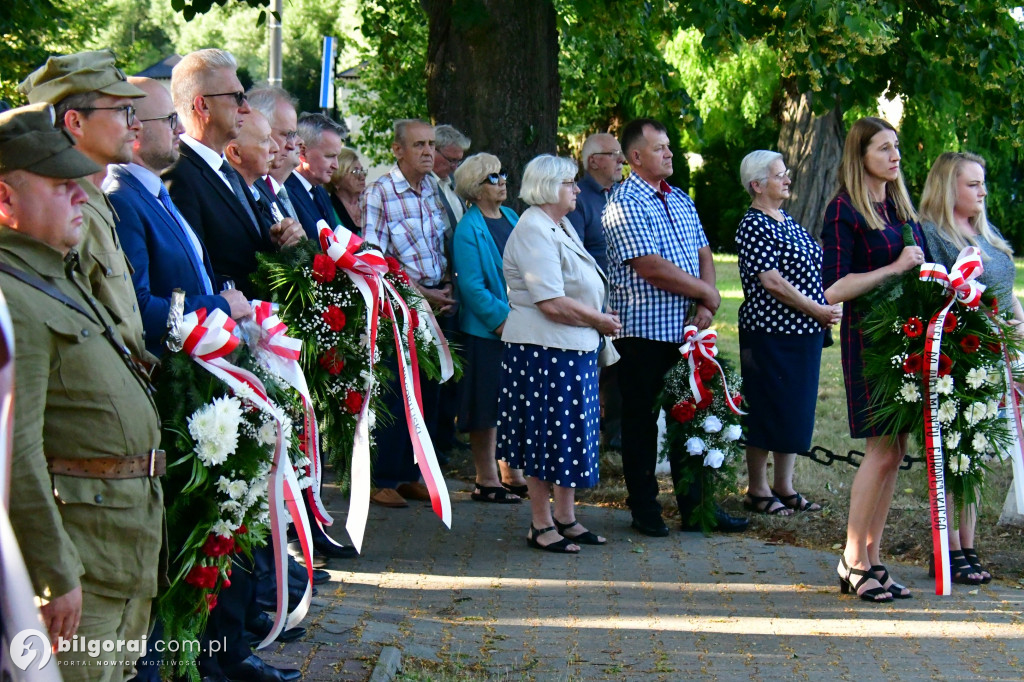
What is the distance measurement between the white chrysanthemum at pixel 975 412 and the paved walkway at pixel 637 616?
3.05ft

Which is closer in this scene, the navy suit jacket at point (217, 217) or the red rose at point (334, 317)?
the navy suit jacket at point (217, 217)

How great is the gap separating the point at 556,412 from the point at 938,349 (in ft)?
6.77

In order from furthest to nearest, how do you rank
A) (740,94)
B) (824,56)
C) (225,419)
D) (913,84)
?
(740,94) < (913,84) < (824,56) < (225,419)

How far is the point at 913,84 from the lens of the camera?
27.0 feet

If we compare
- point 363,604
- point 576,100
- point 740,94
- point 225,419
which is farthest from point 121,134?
point 740,94

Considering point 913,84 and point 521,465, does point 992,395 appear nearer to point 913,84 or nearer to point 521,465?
point 521,465

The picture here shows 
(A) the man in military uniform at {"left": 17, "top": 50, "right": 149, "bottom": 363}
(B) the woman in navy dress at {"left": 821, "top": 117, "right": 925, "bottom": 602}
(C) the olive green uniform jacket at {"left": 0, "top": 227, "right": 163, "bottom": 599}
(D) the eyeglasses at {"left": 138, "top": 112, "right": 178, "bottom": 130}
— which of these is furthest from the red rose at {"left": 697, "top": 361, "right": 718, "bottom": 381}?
(C) the olive green uniform jacket at {"left": 0, "top": 227, "right": 163, "bottom": 599}

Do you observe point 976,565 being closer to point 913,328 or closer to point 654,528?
point 913,328

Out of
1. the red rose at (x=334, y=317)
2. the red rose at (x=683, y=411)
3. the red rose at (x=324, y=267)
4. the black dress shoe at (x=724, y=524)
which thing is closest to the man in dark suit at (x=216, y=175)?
the red rose at (x=324, y=267)

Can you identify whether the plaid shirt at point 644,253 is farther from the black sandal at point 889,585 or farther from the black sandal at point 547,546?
the black sandal at point 889,585

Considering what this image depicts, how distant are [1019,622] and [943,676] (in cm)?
91

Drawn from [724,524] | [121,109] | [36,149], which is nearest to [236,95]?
[121,109]

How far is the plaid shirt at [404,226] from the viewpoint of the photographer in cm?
728

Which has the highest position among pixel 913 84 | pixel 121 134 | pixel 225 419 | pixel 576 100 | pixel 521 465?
pixel 576 100
